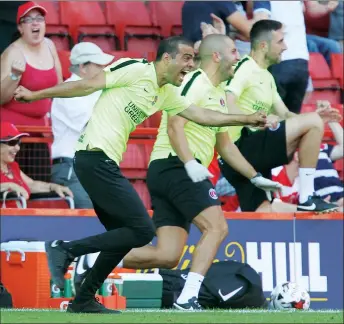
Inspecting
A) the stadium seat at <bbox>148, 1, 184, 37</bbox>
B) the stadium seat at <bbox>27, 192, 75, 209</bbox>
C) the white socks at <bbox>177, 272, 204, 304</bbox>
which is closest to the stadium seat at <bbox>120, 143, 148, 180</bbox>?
the stadium seat at <bbox>27, 192, 75, 209</bbox>

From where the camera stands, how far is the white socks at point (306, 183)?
11328mm

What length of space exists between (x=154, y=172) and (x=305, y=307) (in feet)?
5.79

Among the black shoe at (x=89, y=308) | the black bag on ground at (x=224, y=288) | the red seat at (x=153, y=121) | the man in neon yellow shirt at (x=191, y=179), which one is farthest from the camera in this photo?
the red seat at (x=153, y=121)

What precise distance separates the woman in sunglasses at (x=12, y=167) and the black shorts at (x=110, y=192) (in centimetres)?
280

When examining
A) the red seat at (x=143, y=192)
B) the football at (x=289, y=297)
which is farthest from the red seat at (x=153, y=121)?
the football at (x=289, y=297)

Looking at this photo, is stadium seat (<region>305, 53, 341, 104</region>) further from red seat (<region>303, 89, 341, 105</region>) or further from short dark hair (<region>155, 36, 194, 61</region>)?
short dark hair (<region>155, 36, 194, 61</region>)

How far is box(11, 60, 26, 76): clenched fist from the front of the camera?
11.5 metres

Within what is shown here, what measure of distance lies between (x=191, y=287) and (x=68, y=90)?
2.04 meters

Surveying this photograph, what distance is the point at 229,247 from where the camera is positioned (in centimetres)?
1161

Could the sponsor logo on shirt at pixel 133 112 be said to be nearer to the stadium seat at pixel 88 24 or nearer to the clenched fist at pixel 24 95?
the clenched fist at pixel 24 95

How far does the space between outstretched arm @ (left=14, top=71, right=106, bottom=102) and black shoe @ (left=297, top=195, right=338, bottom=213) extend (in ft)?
11.8

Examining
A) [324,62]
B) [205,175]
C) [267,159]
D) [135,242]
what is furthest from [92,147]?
[324,62]

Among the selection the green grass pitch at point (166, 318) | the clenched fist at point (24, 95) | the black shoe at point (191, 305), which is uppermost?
the clenched fist at point (24, 95)

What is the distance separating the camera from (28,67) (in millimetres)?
11742
